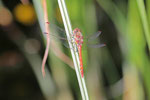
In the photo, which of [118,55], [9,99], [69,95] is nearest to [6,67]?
[9,99]

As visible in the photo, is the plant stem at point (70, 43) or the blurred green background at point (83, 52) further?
the blurred green background at point (83, 52)

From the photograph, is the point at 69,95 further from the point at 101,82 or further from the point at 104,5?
the point at 104,5

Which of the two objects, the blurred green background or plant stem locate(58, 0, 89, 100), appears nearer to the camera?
plant stem locate(58, 0, 89, 100)

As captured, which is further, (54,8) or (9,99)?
(9,99)

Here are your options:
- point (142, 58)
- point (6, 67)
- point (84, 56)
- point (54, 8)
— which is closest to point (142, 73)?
point (142, 58)

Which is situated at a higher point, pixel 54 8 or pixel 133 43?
pixel 54 8

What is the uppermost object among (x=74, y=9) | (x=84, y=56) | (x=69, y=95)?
(x=74, y=9)
